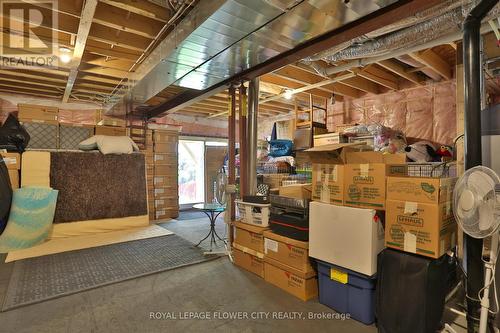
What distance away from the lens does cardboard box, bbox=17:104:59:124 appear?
431cm

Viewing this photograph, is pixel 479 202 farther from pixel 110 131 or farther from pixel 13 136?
pixel 110 131

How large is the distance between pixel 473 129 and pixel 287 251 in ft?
5.56

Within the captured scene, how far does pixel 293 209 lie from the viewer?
2623mm

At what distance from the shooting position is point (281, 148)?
504cm

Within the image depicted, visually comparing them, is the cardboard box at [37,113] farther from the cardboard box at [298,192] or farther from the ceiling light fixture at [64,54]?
the cardboard box at [298,192]

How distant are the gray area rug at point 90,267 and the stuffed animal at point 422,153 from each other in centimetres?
291

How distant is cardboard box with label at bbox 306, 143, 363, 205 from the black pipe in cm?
78

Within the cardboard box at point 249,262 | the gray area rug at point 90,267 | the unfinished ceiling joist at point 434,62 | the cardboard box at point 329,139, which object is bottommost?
the gray area rug at point 90,267

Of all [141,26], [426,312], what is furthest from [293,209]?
[141,26]

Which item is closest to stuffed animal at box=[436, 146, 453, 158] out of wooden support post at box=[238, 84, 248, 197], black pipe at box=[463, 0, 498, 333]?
black pipe at box=[463, 0, 498, 333]

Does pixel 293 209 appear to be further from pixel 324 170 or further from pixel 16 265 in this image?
pixel 16 265

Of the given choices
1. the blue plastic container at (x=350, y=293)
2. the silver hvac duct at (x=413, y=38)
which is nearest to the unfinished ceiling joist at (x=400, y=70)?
the silver hvac duct at (x=413, y=38)

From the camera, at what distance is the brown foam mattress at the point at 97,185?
168 inches

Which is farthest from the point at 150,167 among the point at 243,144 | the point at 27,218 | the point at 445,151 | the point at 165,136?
the point at 445,151
